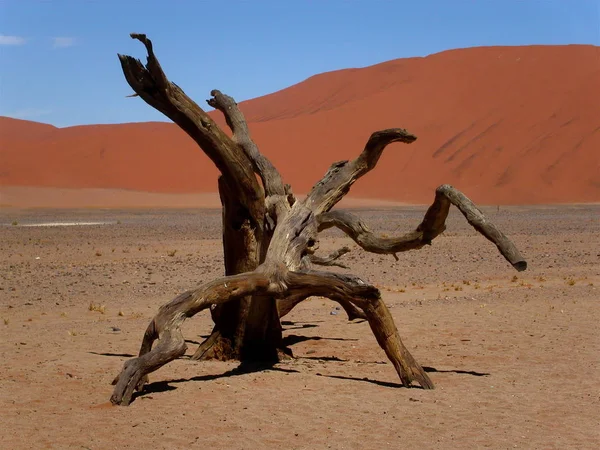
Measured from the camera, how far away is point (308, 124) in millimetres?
83438

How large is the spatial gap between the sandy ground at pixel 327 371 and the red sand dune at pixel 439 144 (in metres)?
43.0

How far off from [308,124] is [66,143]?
2191cm

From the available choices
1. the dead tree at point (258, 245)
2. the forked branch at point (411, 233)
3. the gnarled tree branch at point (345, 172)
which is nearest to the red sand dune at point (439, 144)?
the forked branch at point (411, 233)

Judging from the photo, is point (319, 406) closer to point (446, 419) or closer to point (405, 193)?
point (446, 419)

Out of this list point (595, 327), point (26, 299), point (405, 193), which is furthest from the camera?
point (405, 193)

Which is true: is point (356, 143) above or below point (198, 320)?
above

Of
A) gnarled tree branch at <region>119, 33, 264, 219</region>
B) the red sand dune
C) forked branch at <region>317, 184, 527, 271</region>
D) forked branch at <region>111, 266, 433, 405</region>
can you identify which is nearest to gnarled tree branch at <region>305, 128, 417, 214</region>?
forked branch at <region>317, 184, 527, 271</region>

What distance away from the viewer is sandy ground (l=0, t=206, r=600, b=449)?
6.49 m

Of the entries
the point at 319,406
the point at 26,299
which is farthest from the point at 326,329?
the point at 26,299

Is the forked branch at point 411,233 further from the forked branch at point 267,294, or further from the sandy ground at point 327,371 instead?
the forked branch at point 267,294

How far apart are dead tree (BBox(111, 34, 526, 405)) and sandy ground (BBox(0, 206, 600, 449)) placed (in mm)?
357

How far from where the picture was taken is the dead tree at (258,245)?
7723 millimetres

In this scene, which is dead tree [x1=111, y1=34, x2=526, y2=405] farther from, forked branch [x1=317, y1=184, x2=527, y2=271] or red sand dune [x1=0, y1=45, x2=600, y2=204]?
red sand dune [x1=0, y1=45, x2=600, y2=204]

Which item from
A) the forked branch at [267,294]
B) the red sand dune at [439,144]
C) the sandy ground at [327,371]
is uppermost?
the red sand dune at [439,144]
